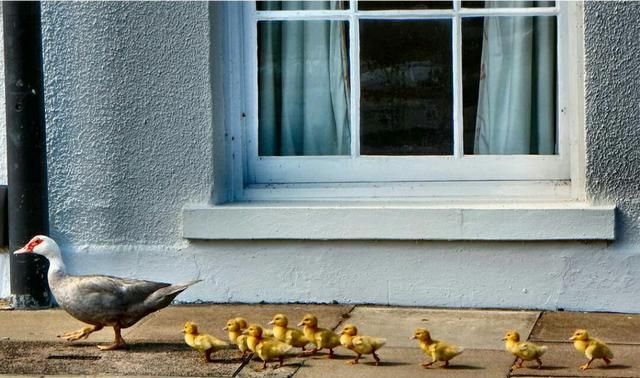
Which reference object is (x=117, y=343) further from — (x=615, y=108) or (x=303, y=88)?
(x=615, y=108)

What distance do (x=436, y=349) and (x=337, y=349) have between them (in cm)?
77

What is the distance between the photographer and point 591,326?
8.19m

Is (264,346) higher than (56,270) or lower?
lower

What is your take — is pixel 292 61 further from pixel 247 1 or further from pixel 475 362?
pixel 475 362

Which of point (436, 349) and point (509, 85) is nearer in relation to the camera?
point (436, 349)

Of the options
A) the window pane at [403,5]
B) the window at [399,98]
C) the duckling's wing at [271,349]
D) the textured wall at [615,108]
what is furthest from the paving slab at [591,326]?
the window pane at [403,5]

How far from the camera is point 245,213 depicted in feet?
28.7

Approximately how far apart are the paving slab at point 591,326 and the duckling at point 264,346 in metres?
1.54

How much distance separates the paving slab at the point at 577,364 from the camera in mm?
7055

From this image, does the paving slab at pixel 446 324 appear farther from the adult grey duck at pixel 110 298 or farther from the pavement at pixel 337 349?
the adult grey duck at pixel 110 298

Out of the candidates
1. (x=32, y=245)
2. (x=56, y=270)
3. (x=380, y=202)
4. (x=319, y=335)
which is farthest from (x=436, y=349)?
(x=32, y=245)

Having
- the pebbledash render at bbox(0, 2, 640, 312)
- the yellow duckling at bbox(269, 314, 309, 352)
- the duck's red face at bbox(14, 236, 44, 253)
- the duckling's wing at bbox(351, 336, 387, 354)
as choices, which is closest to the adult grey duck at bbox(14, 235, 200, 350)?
the duck's red face at bbox(14, 236, 44, 253)

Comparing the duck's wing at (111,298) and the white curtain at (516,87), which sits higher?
the white curtain at (516,87)

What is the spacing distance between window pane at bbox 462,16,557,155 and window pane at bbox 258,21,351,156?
825mm
